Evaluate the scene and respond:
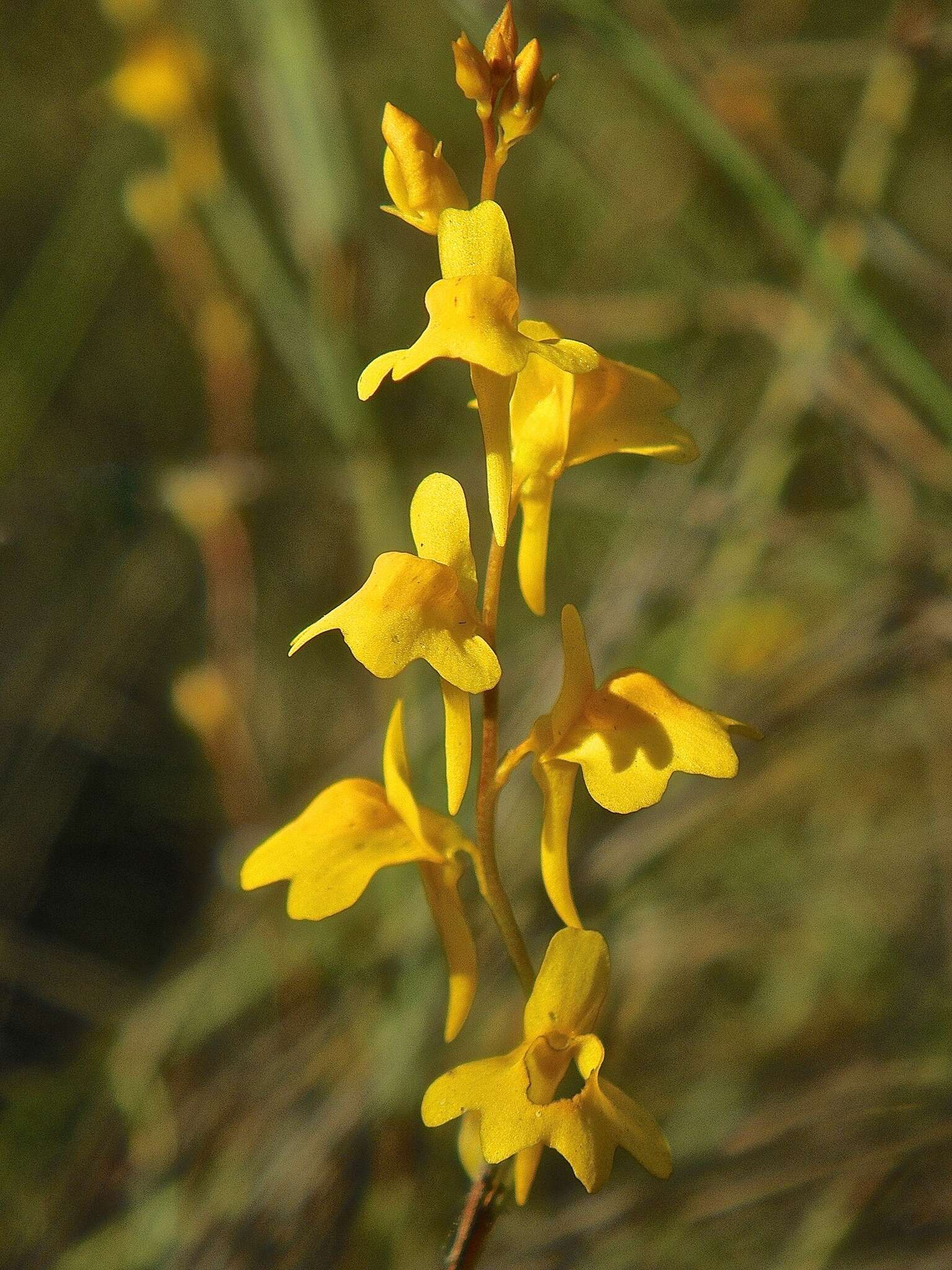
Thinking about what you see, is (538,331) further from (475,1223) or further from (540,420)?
(475,1223)

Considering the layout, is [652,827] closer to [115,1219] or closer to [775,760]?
[775,760]

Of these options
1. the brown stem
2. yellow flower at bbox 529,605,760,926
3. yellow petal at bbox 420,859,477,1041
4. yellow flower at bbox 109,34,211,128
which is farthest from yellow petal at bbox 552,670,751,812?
yellow flower at bbox 109,34,211,128

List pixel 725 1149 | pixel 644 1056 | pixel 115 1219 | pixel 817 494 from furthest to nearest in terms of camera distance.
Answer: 1. pixel 817 494
2. pixel 644 1056
3. pixel 115 1219
4. pixel 725 1149

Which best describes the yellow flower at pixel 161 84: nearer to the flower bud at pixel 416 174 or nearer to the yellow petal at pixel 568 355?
the flower bud at pixel 416 174

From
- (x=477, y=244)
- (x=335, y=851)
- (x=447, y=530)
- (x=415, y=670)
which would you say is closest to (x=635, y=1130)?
(x=335, y=851)

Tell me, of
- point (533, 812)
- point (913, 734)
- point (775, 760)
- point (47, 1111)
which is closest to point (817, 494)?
point (913, 734)

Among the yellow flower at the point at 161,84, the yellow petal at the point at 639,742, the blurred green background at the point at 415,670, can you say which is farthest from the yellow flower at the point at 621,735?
the yellow flower at the point at 161,84

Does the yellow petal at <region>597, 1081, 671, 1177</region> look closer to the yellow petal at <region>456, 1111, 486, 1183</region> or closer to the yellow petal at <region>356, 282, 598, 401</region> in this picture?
the yellow petal at <region>456, 1111, 486, 1183</region>
